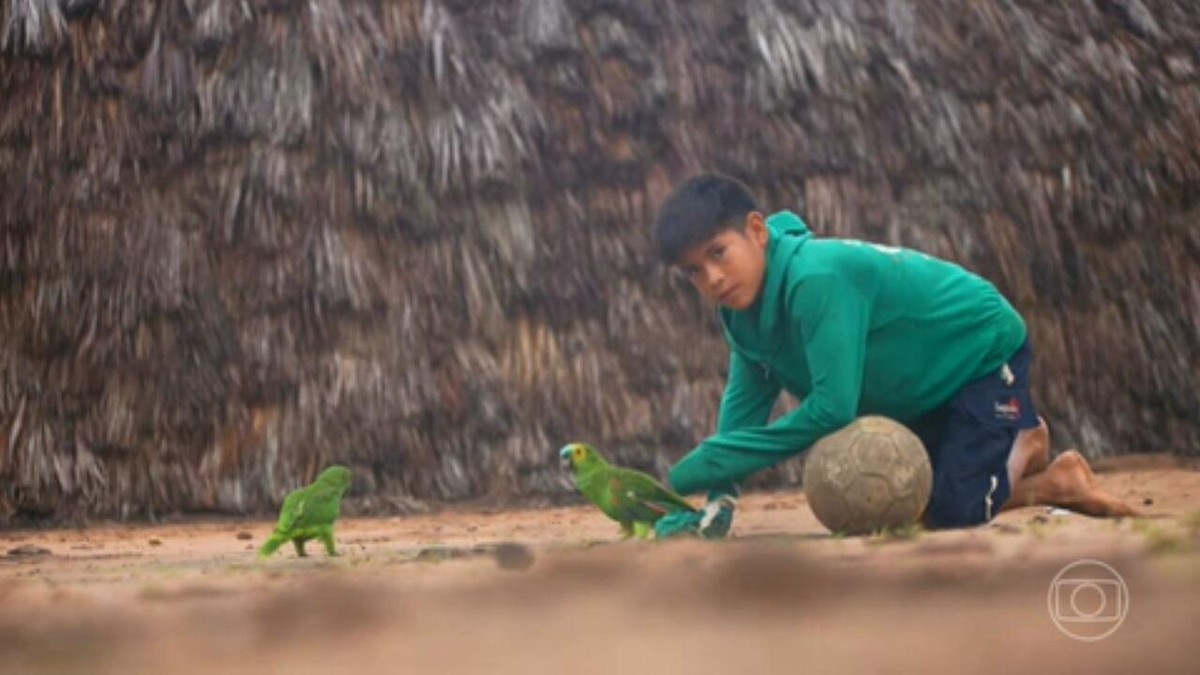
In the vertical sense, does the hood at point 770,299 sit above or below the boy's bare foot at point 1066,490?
above

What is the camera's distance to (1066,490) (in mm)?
4770

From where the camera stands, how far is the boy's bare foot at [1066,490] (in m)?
4.75

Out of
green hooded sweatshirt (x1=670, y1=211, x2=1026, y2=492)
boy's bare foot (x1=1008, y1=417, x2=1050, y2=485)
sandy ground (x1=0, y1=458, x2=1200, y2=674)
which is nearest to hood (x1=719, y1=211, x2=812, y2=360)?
green hooded sweatshirt (x1=670, y1=211, x2=1026, y2=492)

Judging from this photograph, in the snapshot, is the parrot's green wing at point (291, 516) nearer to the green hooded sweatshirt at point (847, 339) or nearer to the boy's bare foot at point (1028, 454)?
the green hooded sweatshirt at point (847, 339)

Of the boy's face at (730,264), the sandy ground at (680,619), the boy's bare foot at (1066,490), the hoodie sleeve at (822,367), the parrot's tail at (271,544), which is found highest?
the boy's face at (730,264)

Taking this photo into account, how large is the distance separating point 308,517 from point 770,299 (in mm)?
1392

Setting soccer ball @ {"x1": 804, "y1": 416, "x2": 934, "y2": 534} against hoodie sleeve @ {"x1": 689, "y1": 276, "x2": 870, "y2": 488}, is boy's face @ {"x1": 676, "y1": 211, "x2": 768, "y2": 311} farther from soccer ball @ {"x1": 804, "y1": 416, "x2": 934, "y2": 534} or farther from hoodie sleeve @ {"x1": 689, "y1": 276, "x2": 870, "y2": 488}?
soccer ball @ {"x1": 804, "y1": 416, "x2": 934, "y2": 534}

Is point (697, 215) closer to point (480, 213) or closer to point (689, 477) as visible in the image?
point (689, 477)

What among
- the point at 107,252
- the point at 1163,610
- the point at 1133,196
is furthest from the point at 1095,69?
the point at 1163,610

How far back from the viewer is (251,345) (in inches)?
283

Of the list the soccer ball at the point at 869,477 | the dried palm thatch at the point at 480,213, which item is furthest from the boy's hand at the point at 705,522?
the dried palm thatch at the point at 480,213

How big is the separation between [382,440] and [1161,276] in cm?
332

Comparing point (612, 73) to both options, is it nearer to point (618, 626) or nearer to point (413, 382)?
point (413, 382)

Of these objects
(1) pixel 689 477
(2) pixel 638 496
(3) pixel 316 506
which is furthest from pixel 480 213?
(1) pixel 689 477
